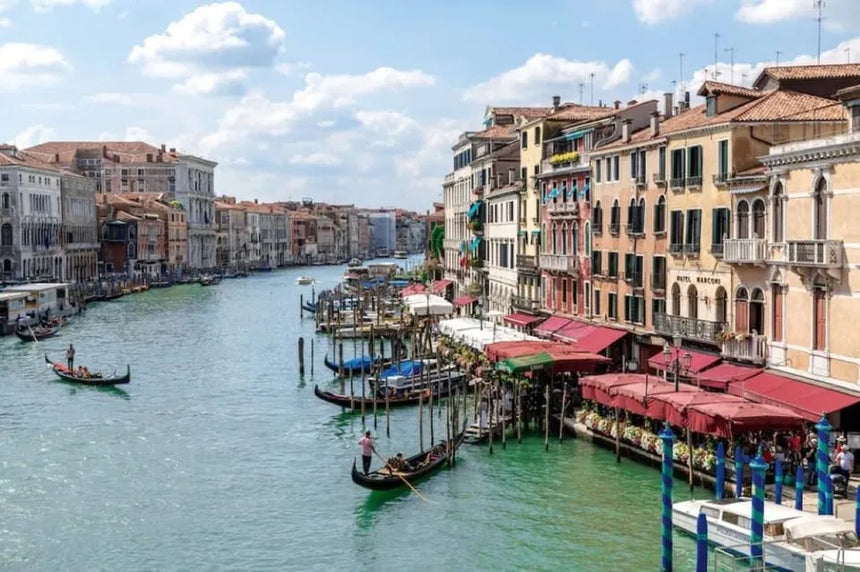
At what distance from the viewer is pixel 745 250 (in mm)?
18969

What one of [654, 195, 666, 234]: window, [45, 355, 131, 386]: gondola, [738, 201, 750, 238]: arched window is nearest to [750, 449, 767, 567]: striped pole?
[738, 201, 750, 238]: arched window

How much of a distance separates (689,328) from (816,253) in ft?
15.4

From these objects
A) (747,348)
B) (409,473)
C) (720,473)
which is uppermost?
(747,348)

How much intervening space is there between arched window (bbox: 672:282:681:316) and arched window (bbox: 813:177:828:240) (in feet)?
17.0

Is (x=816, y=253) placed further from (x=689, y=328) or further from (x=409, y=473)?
(x=409, y=473)

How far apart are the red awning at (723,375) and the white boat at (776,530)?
4462mm

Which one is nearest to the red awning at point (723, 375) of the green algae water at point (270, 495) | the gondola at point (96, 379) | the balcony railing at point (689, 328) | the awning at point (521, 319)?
the balcony railing at point (689, 328)

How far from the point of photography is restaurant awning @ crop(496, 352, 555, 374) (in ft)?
68.4

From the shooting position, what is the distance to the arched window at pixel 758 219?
18891 mm

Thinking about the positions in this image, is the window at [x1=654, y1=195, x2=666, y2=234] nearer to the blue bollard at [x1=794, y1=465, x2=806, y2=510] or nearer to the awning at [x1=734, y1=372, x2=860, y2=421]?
the awning at [x1=734, y1=372, x2=860, y2=421]

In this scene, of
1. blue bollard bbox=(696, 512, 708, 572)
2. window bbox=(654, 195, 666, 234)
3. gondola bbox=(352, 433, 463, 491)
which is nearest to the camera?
blue bollard bbox=(696, 512, 708, 572)

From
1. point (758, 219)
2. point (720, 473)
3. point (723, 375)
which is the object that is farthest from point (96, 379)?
point (720, 473)

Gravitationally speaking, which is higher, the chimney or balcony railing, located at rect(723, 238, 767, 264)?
the chimney

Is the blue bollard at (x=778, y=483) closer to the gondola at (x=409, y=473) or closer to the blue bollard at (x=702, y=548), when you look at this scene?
the blue bollard at (x=702, y=548)
